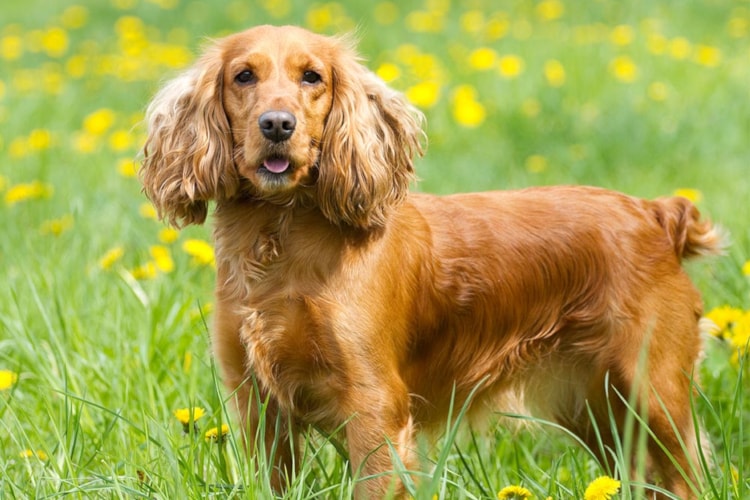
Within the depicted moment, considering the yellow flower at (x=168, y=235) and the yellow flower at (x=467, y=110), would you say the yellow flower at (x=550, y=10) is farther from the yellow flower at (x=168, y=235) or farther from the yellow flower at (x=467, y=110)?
the yellow flower at (x=168, y=235)

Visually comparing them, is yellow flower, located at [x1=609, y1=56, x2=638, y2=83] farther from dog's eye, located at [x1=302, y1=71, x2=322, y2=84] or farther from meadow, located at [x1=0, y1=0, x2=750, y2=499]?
dog's eye, located at [x1=302, y1=71, x2=322, y2=84]

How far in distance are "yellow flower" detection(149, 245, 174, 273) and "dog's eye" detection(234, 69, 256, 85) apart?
125 cm

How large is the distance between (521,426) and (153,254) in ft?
5.27

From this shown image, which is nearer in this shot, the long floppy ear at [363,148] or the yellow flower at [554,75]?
the long floppy ear at [363,148]

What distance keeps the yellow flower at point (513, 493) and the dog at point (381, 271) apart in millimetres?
293

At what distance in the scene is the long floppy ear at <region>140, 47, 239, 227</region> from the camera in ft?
8.35

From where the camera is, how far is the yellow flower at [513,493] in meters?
2.14

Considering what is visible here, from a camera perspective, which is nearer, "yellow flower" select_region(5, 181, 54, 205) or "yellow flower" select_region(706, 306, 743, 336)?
"yellow flower" select_region(706, 306, 743, 336)

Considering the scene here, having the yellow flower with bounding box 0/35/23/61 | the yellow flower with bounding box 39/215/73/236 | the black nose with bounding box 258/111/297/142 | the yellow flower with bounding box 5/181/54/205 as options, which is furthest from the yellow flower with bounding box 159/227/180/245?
the yellow flower with bounding box 0/35/23/61

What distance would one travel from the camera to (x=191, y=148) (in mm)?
2564

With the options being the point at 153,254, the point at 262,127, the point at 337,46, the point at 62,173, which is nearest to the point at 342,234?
the point at 262,127

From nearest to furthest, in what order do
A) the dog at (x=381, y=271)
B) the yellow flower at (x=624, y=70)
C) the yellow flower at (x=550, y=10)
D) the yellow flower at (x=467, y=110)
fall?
the dog at (x=381, y=271), the yellow flower at (x=467, y=110), the yellow flower at (x=624, y=70), the yellow flower at (x=550, y=10)

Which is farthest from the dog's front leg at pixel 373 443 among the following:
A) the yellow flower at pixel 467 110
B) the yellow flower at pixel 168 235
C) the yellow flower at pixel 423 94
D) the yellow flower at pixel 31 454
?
the yellow flower at pixel 467 110

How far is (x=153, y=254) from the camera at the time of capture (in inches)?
152
